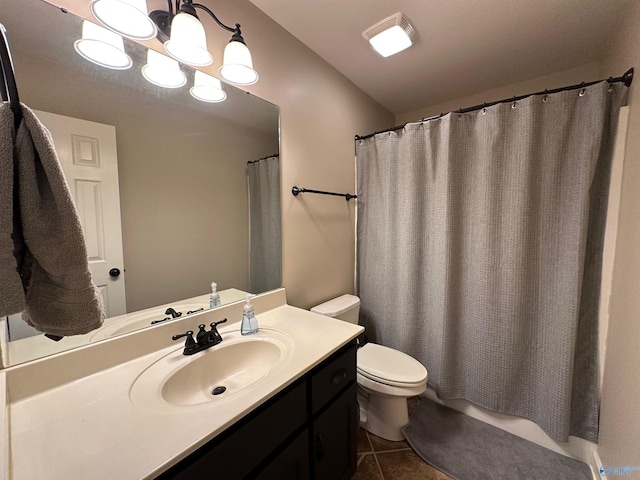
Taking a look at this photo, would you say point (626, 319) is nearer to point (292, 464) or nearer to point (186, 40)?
point (292, 464)

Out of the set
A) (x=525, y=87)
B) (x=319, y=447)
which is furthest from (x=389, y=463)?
(x=525, y=87)

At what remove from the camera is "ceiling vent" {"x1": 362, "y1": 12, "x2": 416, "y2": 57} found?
127cm

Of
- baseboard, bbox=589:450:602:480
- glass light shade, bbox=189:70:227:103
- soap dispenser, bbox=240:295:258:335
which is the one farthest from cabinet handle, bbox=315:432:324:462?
glass light shade, bbox=189:70:227:103

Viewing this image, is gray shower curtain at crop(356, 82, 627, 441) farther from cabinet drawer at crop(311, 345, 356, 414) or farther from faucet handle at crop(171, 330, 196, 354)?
faucet handle at crop(171, 330, 196, 354)

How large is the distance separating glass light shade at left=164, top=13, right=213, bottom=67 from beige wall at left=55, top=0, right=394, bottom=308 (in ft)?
0.70

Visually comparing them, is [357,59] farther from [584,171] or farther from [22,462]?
[22,462]

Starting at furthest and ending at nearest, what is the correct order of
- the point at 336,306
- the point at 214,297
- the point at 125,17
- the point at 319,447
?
the point at 336,306 < the point at 214,297 < the point at 319,447 < the point at 125,17

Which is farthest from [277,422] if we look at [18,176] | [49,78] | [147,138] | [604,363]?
[604,363]

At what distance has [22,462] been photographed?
0.51m

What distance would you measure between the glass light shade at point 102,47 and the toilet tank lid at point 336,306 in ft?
4.64

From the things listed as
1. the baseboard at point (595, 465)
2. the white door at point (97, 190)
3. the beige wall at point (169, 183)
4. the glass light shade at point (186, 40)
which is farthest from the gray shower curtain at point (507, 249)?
the white door at point (97, 190)

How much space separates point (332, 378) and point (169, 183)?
1015 millimetres

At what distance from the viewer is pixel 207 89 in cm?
111

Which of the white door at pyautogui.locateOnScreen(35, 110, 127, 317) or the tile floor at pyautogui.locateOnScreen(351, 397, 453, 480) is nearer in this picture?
the white door at pyautogui.locateOnScreen(35, 110, 127, 317)
